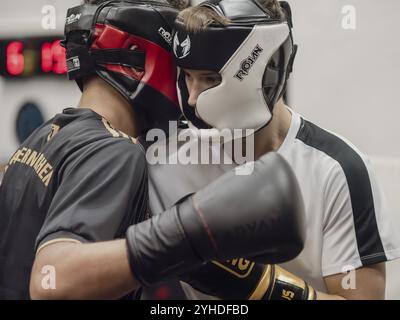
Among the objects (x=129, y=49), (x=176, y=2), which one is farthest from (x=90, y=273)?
(x=176, y=2)

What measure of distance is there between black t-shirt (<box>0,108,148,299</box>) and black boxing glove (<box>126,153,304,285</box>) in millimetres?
119

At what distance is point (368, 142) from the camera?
91.6 inches

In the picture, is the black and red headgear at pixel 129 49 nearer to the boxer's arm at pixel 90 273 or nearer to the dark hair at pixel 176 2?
the dark hair at pixel 176 2

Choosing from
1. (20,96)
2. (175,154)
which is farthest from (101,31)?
(20,96)

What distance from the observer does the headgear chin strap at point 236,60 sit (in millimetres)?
1354

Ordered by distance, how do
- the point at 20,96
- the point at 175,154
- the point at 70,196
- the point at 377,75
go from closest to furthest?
1. the point at 70,196
2. the point at 175,154
3. the point at 377,75
4. the point at 20,96

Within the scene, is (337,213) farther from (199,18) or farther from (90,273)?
(90,273)

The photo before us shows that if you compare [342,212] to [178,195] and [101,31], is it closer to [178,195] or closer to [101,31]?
[178,195]

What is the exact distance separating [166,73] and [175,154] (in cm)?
22

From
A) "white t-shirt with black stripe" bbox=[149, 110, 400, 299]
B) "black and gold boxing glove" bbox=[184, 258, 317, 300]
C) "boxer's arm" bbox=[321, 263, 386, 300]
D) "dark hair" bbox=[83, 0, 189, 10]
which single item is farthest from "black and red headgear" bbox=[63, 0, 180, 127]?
"boxer's arm" bbox=[321, 263, 386, 300]

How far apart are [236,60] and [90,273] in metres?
0.62

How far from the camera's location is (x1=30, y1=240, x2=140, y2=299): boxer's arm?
0.98 meters
